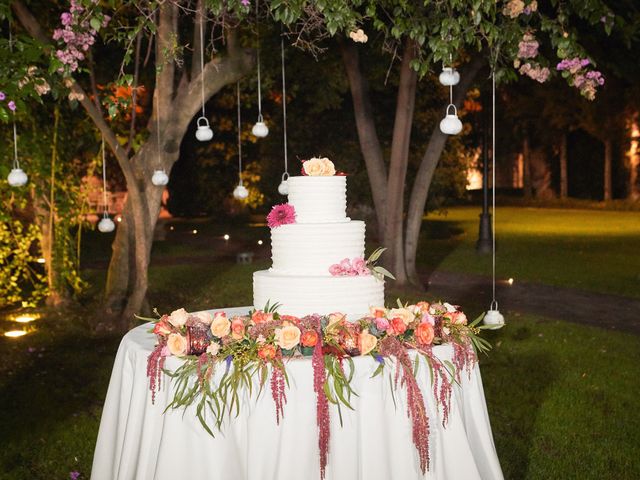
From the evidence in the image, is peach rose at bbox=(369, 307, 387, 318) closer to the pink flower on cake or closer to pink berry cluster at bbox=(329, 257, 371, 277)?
pink berry cluster at bbox=(329, 257, 371, 277)

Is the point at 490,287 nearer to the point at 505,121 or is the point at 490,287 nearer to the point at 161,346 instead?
the point at 161,346

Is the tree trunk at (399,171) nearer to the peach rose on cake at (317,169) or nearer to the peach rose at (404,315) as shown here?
the peach rose on cake at (317,169)

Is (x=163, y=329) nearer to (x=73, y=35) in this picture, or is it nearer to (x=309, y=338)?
(x=309, y=338)

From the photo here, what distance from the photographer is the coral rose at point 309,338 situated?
13.7ft

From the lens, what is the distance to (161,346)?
441 centimetres

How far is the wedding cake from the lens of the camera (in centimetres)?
470

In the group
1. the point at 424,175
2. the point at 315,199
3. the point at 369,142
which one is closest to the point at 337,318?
the point at 315,199

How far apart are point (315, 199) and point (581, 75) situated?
13.8 ft

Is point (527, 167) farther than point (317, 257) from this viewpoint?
Yes

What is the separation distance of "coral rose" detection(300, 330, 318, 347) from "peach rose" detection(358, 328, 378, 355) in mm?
229

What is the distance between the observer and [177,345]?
4.26m

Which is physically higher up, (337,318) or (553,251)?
(337,318)

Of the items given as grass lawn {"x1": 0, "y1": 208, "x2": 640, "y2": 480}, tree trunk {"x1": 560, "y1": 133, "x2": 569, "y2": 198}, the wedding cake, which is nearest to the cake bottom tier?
the wedding cake

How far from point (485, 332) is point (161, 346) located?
23.4 feet
